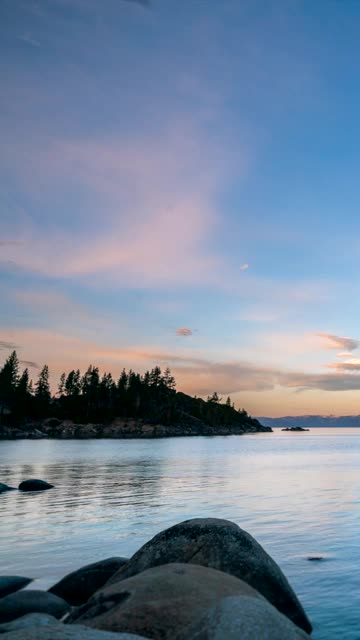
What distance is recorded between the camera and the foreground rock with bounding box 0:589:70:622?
12.0 meters

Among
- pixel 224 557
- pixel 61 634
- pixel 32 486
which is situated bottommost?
pixel 32 486

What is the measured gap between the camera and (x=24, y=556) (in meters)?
19.0

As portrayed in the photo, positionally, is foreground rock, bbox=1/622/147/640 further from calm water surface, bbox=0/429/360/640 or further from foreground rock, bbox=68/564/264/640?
calm water surface, bbox=0/429/360/640

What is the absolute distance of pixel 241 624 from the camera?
628 centimetres

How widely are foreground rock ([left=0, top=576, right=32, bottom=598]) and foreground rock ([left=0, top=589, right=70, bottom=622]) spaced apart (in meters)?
2.17

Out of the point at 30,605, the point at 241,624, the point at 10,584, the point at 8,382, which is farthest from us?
the point at 8,382

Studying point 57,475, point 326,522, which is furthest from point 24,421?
point 326,522

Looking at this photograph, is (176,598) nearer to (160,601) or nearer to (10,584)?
(160,601)

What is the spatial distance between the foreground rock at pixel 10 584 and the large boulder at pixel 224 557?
13.9 feet

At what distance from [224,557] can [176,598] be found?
3808 mm

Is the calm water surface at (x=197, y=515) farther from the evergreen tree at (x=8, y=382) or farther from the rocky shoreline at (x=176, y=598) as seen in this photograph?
the evergreen tree at (x=8, y=382)

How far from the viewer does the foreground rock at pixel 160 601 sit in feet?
25.2

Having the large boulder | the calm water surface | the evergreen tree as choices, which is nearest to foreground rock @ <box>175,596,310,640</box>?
the large boulder


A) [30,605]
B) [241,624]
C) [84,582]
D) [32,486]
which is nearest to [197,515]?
[84,582]
